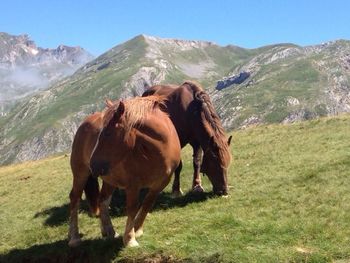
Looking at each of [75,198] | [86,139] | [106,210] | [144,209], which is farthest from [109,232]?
[86,139]

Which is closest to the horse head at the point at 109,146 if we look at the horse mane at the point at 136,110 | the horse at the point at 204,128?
the horse mane at the point at 136,110

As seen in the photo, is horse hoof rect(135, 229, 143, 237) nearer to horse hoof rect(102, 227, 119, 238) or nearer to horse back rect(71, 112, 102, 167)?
horse hoof rect(102, 227, 119, 238)

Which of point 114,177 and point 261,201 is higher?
point 114,177

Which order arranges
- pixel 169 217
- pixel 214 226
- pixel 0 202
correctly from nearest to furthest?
1. pixel 214 226
2. pixel 169 217
3. pixel 0 202

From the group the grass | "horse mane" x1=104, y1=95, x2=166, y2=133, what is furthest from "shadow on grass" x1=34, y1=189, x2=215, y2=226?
"horse mane" x1=104, y1=95, x2=166, y2=133

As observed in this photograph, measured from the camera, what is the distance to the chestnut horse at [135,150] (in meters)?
9.49

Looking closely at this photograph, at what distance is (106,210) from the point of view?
11.6 m

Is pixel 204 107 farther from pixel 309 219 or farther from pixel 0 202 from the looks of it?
pixel 0 202

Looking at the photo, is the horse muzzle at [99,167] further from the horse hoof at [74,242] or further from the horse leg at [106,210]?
the horse hoof at [74,242]

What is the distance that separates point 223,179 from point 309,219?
141 inches

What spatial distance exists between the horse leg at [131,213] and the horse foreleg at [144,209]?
1.31 feet

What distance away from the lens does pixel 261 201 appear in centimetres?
1384

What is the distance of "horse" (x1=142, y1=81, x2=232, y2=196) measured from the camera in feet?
46.4

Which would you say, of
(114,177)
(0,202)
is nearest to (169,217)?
(114,177)
